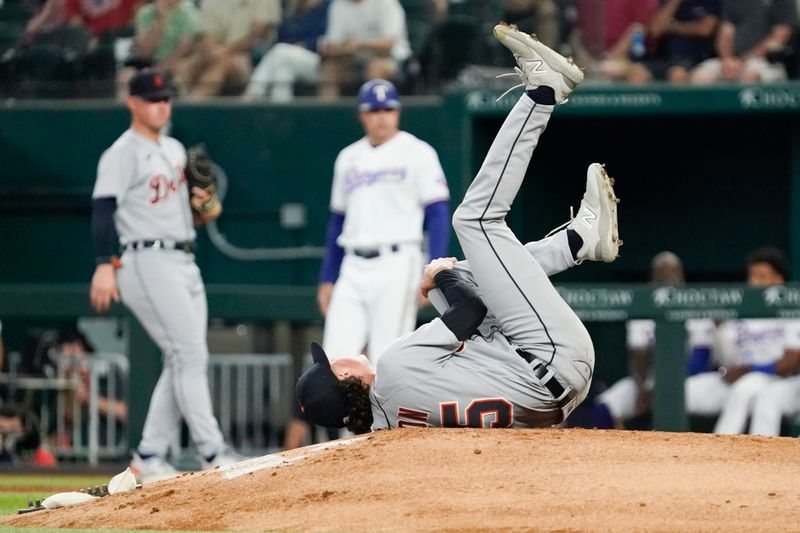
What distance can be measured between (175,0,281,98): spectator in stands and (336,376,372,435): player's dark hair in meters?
6.53

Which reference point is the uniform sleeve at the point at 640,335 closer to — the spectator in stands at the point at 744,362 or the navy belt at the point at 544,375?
the spectator in stands at the point at 744,362

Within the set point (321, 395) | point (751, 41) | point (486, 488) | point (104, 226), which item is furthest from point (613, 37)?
point (486, 488)

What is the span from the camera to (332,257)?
8.70 metres

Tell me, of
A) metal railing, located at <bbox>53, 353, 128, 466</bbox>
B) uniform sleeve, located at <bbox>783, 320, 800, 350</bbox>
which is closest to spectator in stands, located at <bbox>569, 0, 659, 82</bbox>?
uniform sleeve, located at <bbox>783, 320, 800, 350</bbox>

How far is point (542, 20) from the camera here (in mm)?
10805

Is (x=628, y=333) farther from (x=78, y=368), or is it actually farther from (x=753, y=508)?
(x=753, y=508)

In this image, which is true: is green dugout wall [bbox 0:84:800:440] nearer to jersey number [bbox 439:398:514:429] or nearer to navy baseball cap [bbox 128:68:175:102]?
navy baseball cap [bbox 128:68:175:102]

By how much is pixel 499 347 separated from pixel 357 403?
576mm

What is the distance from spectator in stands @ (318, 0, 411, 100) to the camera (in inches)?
444

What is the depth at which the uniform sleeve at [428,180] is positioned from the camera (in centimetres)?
838

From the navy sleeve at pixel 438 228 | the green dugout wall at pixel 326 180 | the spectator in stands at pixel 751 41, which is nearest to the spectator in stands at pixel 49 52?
the green dugout wall at pixel 326 180

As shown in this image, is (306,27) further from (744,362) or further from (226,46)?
(744,362)

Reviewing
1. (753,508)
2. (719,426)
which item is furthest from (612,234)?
(719,426)

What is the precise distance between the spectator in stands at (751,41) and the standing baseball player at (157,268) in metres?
4.21
